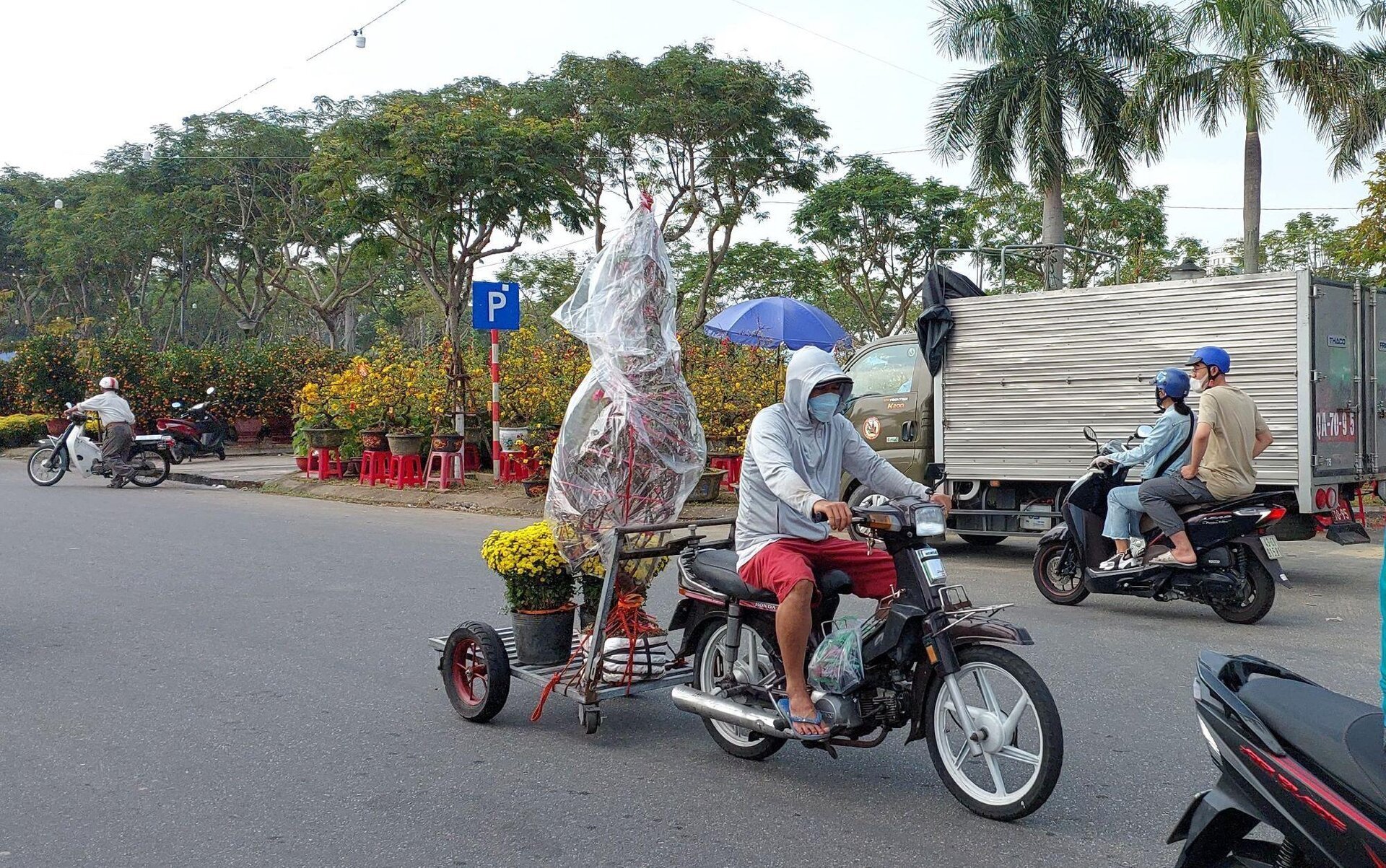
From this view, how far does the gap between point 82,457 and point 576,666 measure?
630 inches

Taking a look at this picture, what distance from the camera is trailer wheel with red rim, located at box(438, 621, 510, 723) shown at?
531 centimetres

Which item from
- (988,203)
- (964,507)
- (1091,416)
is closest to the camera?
(1091,416)

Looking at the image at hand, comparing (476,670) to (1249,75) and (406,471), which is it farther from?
(1249,75)

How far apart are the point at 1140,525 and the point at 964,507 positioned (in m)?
2.78

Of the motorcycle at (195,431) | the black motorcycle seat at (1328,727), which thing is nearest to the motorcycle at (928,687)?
the black motorcycle seat at (1328,727)

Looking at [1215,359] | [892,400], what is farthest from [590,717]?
[892,400]

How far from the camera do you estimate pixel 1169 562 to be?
314 inches

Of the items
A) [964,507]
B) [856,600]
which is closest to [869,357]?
[964,507]

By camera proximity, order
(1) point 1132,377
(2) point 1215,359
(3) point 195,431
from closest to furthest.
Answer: (2) point 1215,359 → (1) point 1132,377 → (3) point 195,431

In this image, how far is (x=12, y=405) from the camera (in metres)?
29.4

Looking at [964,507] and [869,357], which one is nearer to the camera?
[964,507]

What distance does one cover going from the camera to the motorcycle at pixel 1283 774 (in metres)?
2.40

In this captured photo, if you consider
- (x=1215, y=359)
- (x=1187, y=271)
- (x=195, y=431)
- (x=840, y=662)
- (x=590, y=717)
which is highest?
(x=1187, y=271)

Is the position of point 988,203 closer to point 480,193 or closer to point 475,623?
point 480,193
